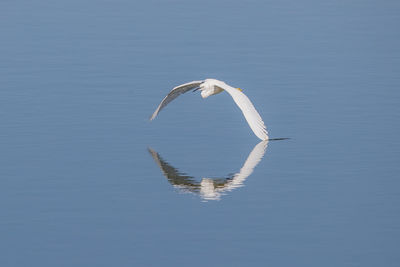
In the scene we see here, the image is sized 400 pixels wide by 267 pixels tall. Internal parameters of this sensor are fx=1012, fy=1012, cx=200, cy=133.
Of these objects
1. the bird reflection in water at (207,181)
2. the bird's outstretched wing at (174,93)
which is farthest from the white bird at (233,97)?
the bird reflection in water at (207,181)

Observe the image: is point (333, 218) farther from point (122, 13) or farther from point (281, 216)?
point (122, 13)

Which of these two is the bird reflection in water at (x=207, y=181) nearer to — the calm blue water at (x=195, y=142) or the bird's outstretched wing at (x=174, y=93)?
the calm blue water at (x=195, y=142)

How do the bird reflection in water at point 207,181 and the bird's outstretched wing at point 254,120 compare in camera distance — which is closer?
the bird reflection in water at point 207,181

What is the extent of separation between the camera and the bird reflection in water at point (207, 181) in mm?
18969

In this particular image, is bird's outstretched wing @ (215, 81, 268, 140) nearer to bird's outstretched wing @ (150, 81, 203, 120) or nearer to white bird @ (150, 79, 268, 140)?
white bird @ (150, 79, 268, 140)

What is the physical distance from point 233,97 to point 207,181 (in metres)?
2.55

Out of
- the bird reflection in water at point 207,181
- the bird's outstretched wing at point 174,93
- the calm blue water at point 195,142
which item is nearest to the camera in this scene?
the calm blue water at point 195,142

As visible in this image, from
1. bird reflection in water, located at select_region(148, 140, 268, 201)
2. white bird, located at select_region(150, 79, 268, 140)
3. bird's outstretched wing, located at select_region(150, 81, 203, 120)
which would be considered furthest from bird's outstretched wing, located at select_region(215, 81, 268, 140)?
bird's outstretched wing, located at select_region(150, 81, 203, 120)

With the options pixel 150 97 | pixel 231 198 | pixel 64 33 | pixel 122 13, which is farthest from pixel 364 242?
pixel 122 13

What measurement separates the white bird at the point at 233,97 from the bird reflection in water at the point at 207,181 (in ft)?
2.41

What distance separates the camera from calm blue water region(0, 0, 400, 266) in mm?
16328

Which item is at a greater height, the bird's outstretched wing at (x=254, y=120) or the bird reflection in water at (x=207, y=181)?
the bird's outstretched wing at (x=254, y=120)

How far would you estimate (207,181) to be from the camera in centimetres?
1955

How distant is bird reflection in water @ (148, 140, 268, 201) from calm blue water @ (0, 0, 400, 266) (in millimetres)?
50
